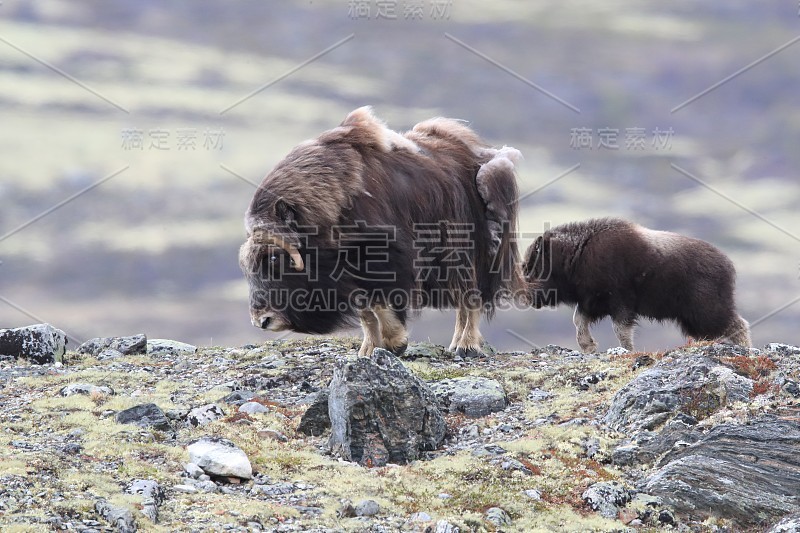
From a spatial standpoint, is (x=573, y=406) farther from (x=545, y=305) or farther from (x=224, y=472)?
(x=545, y=305)

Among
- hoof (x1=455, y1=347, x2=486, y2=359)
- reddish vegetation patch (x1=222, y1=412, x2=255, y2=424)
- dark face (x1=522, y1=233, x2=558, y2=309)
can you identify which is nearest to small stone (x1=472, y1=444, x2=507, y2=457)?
reddish vegetation patch (x1=222, y1=412, x2=255, y2=424)

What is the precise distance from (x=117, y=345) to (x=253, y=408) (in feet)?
11.9

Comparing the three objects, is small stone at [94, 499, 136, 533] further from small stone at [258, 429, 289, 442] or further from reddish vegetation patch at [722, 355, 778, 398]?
reddish vegetation patch at [722, 355, 778, 398]

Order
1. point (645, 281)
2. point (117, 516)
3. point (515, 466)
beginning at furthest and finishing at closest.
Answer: point (645, 281), point (515, 466), point (117, 516)

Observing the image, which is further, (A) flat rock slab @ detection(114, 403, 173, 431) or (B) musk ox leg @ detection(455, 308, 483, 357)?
(B) musk ox leg @ detection(455, 308, 483, 357)

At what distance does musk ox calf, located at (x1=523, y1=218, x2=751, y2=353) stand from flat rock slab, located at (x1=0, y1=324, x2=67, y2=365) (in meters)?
5.69

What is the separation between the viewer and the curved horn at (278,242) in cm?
765

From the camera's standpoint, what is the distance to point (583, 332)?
11.2m

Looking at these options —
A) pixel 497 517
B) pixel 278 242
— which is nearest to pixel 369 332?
pixel 278 242

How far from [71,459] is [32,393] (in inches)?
94.6

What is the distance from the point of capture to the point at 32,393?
26.2 feet

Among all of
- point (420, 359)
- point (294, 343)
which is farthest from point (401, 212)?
point (294, 343)

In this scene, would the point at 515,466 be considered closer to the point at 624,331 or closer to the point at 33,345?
the point at 624,331

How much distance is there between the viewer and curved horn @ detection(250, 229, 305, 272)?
7.65m
